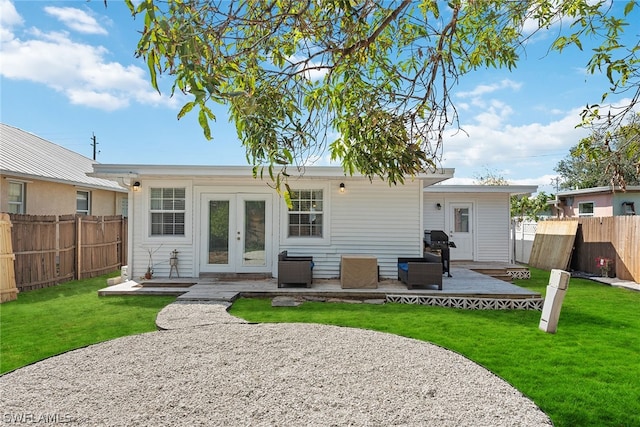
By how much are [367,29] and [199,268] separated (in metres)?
6.99

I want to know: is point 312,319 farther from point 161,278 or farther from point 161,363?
point 161,278

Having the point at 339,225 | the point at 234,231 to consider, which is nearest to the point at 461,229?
the point at 339,225

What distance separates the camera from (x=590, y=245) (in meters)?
11.6

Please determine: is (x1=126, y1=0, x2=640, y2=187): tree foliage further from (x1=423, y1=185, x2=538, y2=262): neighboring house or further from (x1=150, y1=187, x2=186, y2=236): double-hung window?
(x1=423, y1=185, x2=538, y2=262): neighboring house

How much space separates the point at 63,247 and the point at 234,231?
4.41 m

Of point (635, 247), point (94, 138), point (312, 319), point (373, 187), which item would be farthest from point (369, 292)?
point (94, 138)

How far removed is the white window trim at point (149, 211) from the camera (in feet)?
29.2

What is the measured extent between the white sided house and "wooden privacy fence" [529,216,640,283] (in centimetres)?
594

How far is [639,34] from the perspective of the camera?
3.70m

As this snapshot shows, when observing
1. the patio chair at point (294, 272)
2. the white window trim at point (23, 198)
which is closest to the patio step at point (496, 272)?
the patio chair at point (294, 272)

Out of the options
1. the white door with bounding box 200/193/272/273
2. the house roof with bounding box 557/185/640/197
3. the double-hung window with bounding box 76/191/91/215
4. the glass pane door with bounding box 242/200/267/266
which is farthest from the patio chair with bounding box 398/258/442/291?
the double-hung window with bounding box 76/191/91/215

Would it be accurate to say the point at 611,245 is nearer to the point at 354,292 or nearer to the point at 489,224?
the point at 489,224

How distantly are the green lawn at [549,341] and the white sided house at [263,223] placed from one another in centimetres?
217

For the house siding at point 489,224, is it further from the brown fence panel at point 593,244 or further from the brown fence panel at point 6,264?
the brown fence panel at point 6,264
